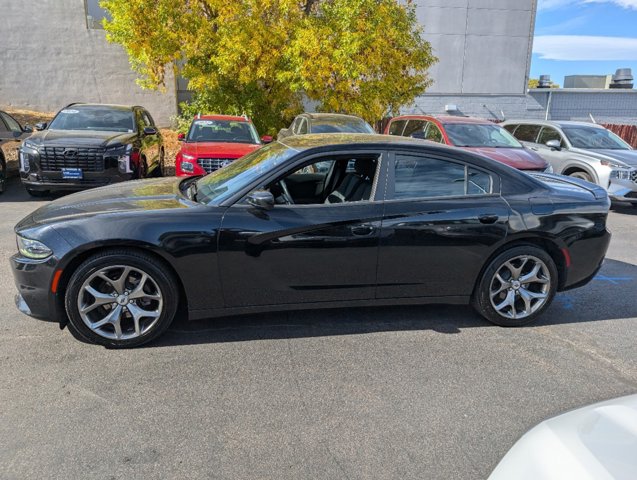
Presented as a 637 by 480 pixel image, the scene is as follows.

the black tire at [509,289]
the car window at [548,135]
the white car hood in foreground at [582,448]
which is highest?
the car window at [548,135]

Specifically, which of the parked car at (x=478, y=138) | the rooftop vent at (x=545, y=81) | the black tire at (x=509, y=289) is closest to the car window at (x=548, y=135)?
the parked car at (x=478, y=138)

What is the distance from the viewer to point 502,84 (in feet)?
77.3

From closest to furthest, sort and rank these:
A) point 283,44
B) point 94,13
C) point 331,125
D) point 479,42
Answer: point 331,125
point 283,44
point 94,13
point 479,42

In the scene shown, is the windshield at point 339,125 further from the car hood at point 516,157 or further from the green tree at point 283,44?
the car hood at point 516,157

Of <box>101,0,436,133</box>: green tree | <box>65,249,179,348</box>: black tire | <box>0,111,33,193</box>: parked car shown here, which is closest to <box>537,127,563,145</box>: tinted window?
<box>101,0,436,133</box>: green tree

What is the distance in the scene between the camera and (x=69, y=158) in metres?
8.20

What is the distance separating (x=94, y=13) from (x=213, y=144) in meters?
10.8

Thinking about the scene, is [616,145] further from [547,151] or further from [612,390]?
[612,390]

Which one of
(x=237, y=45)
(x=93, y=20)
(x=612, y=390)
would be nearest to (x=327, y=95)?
(x=237, y=45)

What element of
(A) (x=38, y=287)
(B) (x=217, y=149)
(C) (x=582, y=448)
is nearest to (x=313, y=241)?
(A) (x=38, y=287)

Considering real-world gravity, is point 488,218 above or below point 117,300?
above

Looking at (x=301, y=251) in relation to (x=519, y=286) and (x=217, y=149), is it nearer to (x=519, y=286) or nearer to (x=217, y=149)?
(x=519, y=286)

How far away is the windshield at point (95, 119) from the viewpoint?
9.40 metres

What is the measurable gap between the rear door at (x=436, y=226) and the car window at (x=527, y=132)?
8.21 m
